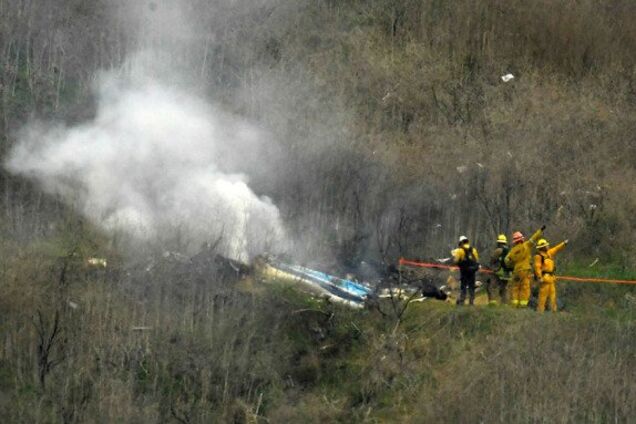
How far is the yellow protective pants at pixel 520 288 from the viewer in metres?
25.1

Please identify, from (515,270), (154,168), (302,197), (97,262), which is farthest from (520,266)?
(154,168)

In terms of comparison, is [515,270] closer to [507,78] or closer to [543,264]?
[543,264]

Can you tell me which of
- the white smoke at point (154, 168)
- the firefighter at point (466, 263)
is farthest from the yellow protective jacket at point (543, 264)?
the white smoke at point (154, 168)

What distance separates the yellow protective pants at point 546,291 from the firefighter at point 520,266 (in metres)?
0.28

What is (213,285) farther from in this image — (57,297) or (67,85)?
(67,85)

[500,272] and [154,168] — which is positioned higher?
[154,168]

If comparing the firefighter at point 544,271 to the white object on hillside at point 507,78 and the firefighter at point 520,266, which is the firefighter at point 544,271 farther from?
the white object on hillside at point 507,78

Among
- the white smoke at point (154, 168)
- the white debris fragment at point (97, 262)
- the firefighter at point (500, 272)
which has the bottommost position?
the white debris fragment at point (97, 262)

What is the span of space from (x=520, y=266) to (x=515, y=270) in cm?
12

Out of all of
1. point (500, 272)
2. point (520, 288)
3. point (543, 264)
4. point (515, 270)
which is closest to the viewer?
point (543, 264)

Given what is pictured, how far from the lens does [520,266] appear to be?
25.0 meters

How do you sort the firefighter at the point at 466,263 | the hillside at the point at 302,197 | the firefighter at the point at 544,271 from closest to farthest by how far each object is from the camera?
the hillside at the point at 302,197, the firefighter at the point at 544,271, the firefighter at the point at 466,263

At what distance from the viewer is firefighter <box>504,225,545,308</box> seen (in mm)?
24953

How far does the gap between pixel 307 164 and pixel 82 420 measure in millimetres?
9387
